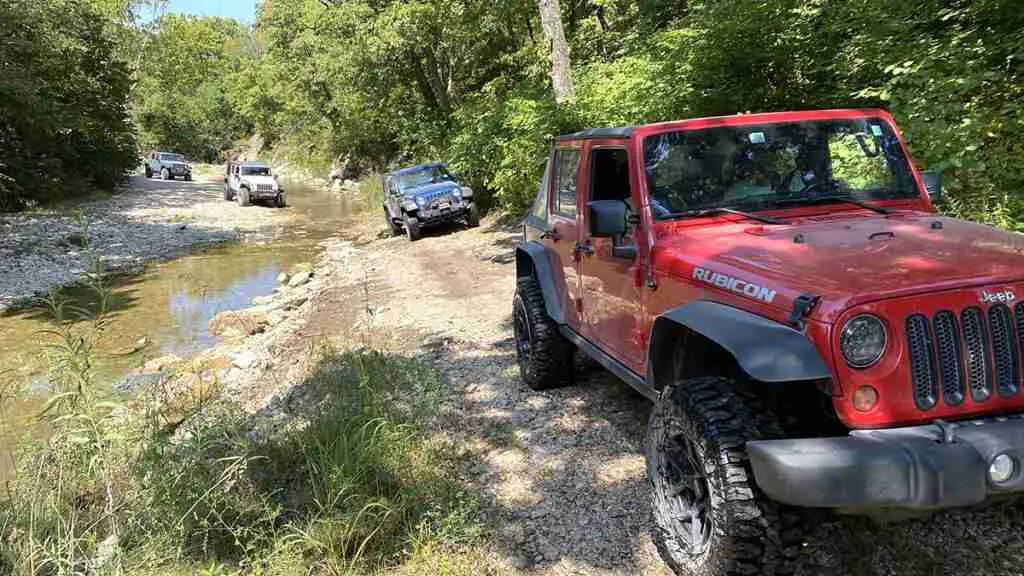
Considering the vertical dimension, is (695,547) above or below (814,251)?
below

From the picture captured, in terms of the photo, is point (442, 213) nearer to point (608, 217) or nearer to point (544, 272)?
point (544, 272)

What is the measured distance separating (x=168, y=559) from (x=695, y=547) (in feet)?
8.26

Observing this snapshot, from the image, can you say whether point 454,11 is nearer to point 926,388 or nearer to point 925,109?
point 925,109

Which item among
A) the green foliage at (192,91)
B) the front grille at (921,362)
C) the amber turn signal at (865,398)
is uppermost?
the green foliage at (192,91)

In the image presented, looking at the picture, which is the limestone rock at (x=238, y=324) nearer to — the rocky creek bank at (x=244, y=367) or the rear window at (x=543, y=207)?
the rocky creek bank at (x=244, y=367)

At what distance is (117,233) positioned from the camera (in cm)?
2120

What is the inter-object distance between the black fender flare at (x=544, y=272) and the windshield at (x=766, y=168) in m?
1.56

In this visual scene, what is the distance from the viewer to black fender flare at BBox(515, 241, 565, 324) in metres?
5.08

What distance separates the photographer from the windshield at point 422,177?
676 inches

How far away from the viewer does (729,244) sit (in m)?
3.27

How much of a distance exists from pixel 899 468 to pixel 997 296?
770 mm

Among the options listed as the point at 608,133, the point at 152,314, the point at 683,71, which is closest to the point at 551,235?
the point at 608,133

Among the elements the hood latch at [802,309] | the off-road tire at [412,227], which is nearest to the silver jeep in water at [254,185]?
the off-road tire at [412,227]

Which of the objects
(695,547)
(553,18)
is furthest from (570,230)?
(553,18)
